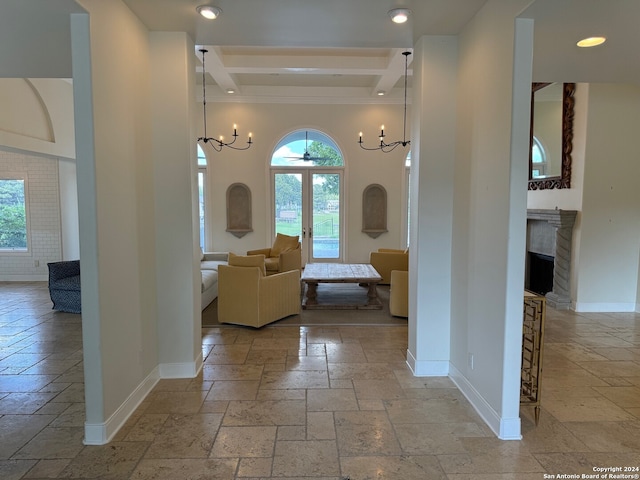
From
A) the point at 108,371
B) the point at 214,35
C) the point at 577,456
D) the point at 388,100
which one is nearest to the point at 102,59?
the point at 214,35

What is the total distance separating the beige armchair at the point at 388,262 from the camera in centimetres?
675

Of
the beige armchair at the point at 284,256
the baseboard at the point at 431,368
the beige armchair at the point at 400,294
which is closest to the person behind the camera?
the baseboard at the point at 431,368

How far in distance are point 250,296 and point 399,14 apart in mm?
3202

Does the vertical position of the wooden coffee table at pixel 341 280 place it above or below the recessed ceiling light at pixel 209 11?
below

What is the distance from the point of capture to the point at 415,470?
2168 mm

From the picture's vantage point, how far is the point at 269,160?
845cm

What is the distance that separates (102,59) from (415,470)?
295 cm

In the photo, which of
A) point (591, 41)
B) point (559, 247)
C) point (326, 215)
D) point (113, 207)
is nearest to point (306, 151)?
point (326, 215)

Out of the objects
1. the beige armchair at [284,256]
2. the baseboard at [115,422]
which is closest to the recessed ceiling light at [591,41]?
the baseboard at [115,422]

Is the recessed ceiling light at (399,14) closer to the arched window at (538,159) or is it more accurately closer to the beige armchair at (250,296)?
the beige armchair at (250,296)

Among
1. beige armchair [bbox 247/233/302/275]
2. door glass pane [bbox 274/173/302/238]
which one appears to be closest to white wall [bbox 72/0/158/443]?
beige armchair [bbox 247/233/302/275]

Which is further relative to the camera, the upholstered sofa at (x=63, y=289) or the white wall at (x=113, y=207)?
the upholstered sofa at (x=63, y=289)

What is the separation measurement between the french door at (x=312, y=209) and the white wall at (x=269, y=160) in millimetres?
227

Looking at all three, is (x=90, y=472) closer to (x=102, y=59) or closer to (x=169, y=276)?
(x=169, y=276)
